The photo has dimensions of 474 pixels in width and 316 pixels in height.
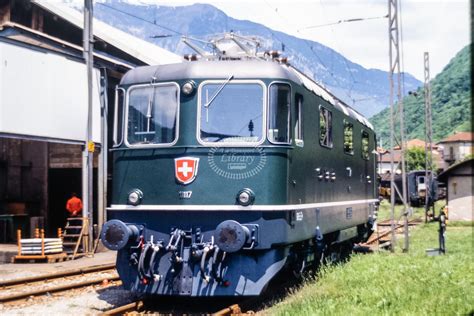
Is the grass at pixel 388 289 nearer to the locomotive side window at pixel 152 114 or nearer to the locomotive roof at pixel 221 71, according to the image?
the locomotive side window at pixel 152 114

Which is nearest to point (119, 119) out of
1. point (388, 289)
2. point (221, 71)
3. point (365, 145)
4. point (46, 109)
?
point (221, 71)

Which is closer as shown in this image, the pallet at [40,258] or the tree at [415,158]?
the pallet at [40,258]

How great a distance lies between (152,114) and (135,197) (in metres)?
1.22

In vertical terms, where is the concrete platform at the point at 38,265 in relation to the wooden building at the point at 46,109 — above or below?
below

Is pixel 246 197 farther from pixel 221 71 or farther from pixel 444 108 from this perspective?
pixel 444 108

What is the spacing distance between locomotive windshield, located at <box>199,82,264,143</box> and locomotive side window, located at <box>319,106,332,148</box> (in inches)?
84.6

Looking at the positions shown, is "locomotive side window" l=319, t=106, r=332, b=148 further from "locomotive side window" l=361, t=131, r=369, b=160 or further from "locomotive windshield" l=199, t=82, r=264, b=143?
"locomotive side window" l=361, t=131, r=369, b=160

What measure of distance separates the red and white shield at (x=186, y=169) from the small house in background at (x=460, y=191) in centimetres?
2993

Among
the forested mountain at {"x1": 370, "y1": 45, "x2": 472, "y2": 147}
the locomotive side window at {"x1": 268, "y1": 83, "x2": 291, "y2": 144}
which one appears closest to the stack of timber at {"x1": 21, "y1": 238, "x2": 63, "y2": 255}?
the locomotive side window at {"x1": 268, "y1": 83, "x2": 291, "y2": 144}

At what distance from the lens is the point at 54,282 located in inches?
478

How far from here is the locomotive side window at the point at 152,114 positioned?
30.2 feet

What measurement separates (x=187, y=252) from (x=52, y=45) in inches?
454

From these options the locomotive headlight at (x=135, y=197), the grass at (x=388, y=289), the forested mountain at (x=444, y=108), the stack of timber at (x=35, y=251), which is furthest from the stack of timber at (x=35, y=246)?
the forested mountain at (x=444, y=108)

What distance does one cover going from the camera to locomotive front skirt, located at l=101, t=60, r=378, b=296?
8703 millimetres
